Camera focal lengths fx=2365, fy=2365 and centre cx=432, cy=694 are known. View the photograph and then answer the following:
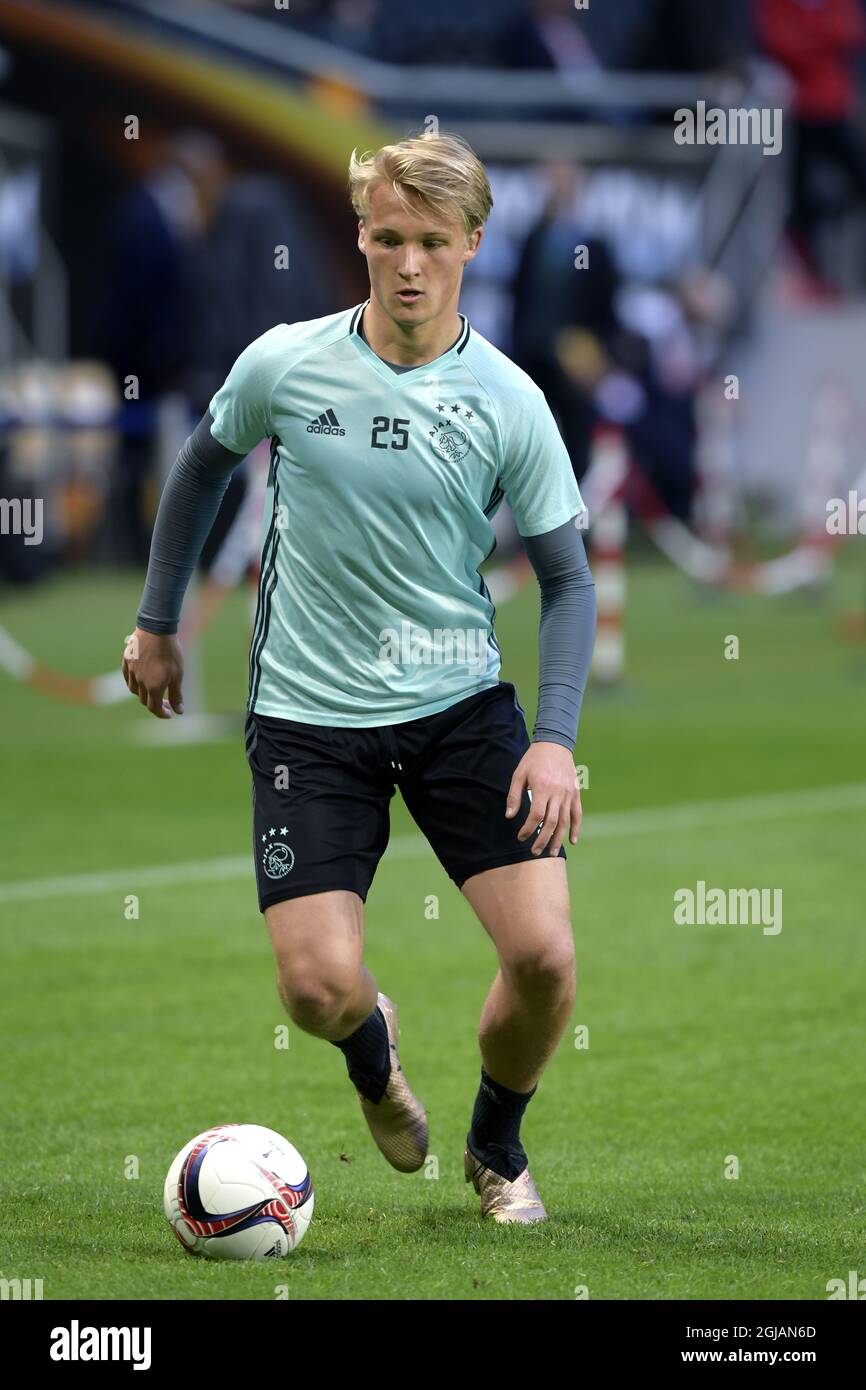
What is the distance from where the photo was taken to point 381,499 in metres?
5.17

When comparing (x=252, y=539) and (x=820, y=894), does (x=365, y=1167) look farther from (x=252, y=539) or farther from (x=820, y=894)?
(x=252, y=539)

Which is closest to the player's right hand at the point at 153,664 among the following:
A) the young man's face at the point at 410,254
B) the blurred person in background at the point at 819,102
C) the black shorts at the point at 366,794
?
the black shorts at the point at 366,794

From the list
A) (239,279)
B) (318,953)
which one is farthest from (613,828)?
(239,279)

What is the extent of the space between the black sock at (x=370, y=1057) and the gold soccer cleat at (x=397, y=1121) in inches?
0.8

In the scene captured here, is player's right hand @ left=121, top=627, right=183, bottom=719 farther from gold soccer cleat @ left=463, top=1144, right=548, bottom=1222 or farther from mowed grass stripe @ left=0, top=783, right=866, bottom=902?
mowed grass stripe @ left=0, top=783, right=866, bottom=902

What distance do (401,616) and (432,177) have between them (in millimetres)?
952

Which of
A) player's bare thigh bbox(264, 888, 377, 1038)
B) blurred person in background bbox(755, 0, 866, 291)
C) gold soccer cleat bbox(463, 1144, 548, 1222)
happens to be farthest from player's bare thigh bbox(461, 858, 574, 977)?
blurred person in background bbox(755, 0, 866, 291)

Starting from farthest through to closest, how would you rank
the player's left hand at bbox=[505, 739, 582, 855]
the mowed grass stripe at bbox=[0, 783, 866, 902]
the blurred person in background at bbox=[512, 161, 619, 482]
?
the blurred person in background at bbox=[512, 161, 619, 482]
the mowed grass stripe at bbox=[0, 783, 866, 902]
the player's left hand at bbox=[505, 739, 582, 855]

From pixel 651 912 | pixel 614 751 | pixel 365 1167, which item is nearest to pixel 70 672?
pixel 614 751

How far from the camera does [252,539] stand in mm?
13484

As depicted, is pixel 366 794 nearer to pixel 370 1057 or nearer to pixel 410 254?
pixel 370 1057

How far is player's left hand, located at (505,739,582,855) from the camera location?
496cm

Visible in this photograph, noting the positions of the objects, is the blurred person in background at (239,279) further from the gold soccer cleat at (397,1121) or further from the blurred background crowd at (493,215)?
the gold soccer cleat at (397,1121)

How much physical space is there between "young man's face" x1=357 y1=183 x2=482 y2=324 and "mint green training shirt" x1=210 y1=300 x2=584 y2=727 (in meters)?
0.17
